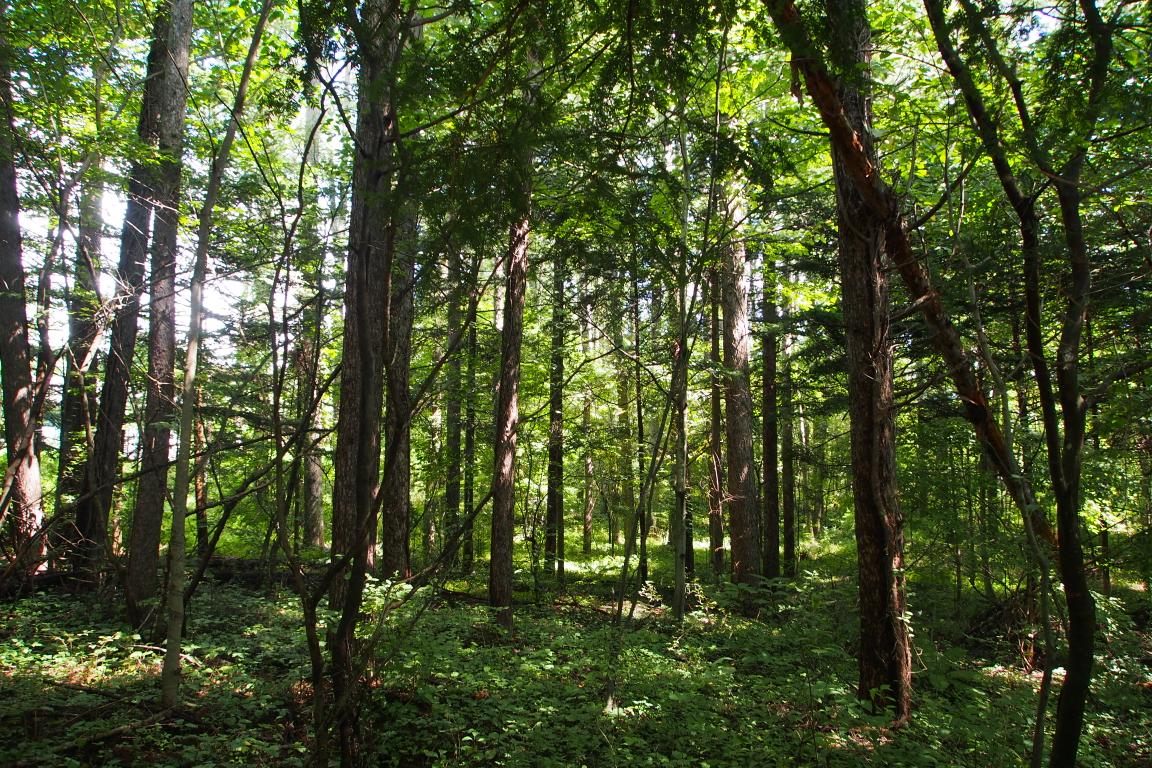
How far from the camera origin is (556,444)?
1248cm

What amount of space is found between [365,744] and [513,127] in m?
3.90

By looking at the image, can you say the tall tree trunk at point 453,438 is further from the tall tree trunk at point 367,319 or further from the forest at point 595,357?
the tall tree trunk at point 367,319

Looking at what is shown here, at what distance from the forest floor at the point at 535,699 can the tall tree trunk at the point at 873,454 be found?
1.12 feet

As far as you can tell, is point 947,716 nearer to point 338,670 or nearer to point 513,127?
point 338,670

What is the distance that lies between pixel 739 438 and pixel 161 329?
9322 mm

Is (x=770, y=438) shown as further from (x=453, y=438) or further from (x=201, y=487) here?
(x=201, y=487)

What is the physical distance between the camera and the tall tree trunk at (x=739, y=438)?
10.7 metres

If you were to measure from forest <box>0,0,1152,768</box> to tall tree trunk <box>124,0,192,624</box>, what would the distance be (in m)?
0.06

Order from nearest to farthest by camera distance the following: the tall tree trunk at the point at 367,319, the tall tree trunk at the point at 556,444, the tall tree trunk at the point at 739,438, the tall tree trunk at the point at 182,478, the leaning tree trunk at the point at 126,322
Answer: the tall tree trunk at the point at 367,319
the tall tree trunk at the point at 182,478
the leaning tree trunk at the point at 126,322
the tall tree trunk at the point at 739,438
the tall tree trunk at the point at 556,444

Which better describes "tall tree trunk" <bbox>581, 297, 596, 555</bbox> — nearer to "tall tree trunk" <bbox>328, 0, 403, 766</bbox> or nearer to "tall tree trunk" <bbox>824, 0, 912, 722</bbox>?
"tall tree trunk" <bbox>824, 0, 912, 722</bbox>

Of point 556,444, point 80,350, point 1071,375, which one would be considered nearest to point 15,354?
point 80,350

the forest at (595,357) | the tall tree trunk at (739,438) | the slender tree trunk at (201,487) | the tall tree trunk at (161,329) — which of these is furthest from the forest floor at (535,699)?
the tall tree trunk at (739,438)

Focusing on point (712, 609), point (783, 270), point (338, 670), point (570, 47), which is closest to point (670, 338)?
point (783, 270)

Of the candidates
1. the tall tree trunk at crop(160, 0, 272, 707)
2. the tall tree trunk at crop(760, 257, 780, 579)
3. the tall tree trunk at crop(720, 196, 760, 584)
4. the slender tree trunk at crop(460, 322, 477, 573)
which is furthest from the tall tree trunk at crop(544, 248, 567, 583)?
the tall tree trunk at crop(160, 0, 272, 707)
